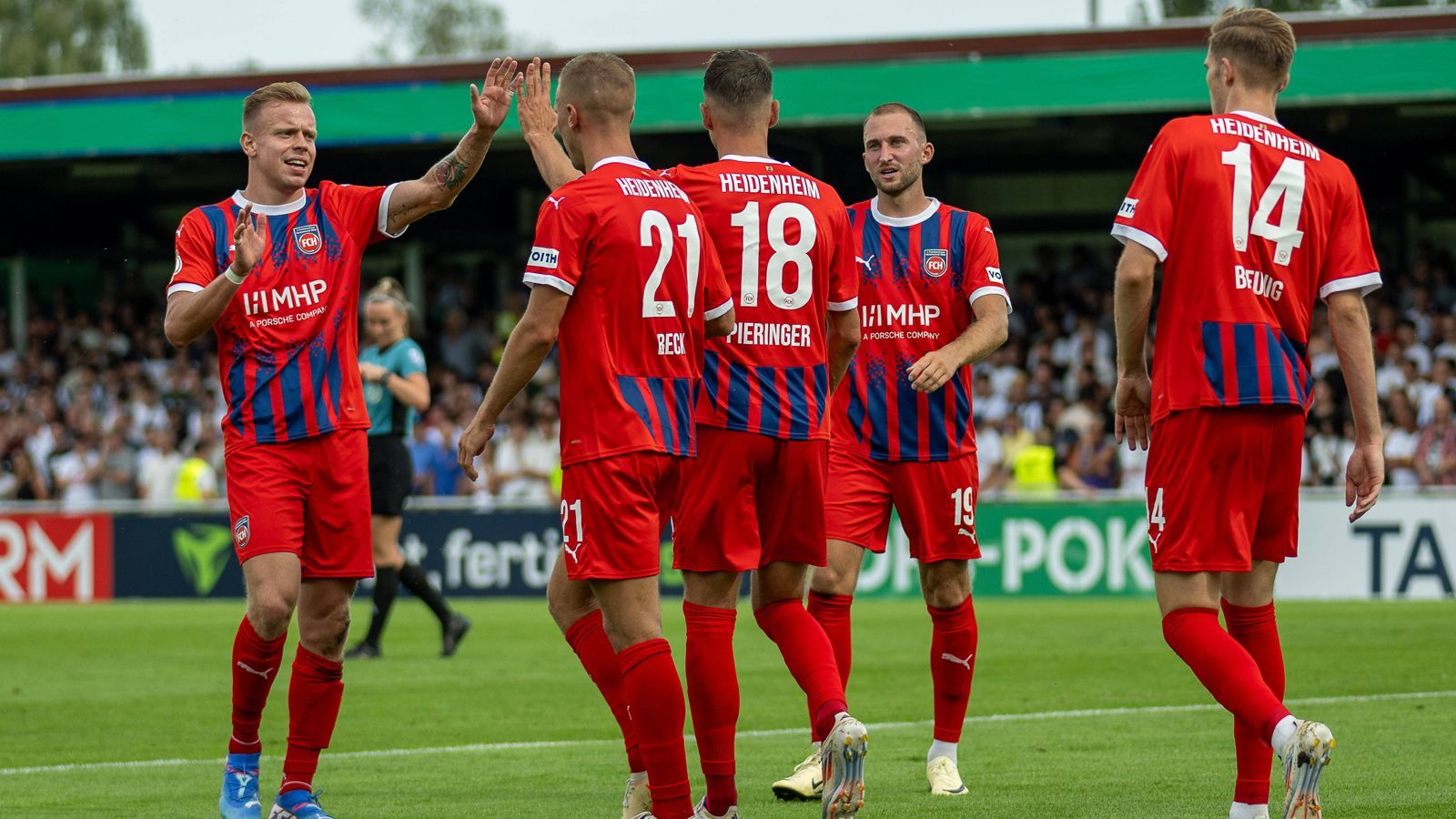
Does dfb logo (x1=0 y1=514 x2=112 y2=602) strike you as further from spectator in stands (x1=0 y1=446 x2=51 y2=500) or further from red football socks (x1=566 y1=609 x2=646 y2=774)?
red football socks (x1=566 y1=609 x2=646 y2=774)

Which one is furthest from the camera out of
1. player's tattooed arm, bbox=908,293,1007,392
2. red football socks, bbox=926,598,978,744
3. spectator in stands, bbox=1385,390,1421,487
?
spectator in stands, bbox=1385,390,1421,487

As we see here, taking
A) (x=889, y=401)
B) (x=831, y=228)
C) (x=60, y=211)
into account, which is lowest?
(x=889, y=401)

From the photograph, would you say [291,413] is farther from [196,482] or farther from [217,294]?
[196,482]

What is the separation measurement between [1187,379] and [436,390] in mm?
20290

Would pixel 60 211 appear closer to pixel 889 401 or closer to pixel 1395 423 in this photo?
pixel 1395 423

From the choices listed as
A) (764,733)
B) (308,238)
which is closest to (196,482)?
(764,733)

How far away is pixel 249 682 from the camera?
6219mm

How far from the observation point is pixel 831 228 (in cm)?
607

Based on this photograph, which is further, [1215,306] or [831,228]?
[831,228]

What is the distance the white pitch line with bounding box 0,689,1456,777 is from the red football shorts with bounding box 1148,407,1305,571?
3261 millimetres

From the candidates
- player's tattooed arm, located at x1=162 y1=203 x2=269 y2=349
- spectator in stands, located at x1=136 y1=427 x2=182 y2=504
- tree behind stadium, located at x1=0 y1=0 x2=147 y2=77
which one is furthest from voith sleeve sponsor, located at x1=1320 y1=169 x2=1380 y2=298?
tree behind stadium, located at x1=0 y1=0 x2=147 y2=77

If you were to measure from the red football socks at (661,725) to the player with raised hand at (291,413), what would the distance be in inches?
50.7

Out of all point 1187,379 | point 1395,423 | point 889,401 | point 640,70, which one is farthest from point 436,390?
point 1187,379

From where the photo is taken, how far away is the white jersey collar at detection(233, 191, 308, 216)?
6301 millimetres
